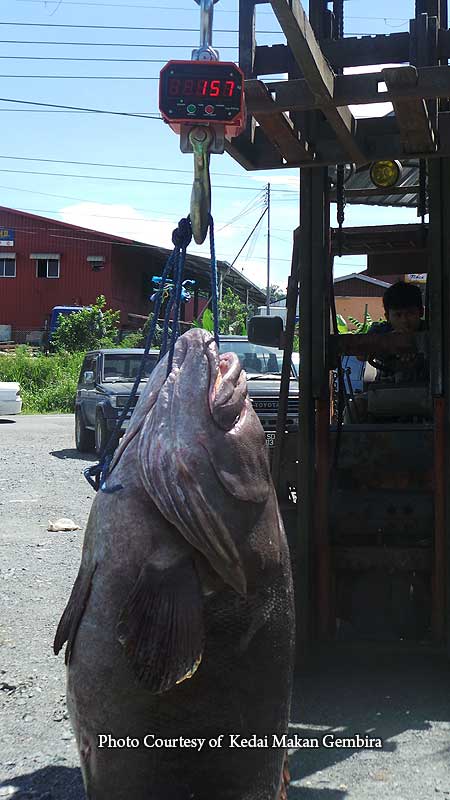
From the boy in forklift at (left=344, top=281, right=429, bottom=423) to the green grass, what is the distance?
A: 2432cm

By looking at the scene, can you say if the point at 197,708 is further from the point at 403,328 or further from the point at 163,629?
the point at 403,328

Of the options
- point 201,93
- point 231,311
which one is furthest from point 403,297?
point 231,311

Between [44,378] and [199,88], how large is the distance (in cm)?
2994

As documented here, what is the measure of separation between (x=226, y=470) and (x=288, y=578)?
0.43 m

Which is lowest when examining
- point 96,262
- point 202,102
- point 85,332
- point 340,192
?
point 202,102

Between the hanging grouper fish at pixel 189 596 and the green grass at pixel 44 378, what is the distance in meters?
27.1

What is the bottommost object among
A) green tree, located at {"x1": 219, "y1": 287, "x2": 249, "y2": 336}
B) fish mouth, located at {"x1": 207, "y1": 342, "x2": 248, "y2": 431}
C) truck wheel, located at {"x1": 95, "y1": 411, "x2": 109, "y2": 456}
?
truck wheel, located at {"x1": 95, "y1": 411, "x2": 109, "y2": 456}

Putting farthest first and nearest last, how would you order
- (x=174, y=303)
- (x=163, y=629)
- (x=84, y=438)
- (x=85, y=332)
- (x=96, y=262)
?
1. (x=96, y=262)
2. (x=85, y=332)
3. (x=84, y=438)
4. (x=174, y=303)
5. (x=163, y=629)

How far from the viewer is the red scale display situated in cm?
232

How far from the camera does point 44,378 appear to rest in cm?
3161

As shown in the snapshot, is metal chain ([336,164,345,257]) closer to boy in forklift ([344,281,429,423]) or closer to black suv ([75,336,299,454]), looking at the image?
boy in forklift ([344,281,429,423])

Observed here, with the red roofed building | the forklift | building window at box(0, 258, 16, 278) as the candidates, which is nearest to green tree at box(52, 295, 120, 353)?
the red roofed building

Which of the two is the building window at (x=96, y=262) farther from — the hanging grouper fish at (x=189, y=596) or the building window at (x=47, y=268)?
the hanging grouper fish at (x=189, y=596)

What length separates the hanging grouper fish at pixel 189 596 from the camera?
205 cm
